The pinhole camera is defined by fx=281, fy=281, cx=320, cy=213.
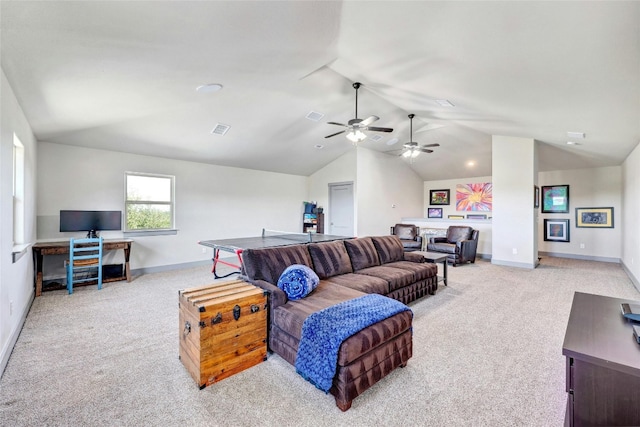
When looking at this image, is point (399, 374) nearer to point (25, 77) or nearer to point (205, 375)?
point (205, 375)

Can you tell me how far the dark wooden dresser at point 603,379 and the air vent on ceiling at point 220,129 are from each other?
5.31 meters

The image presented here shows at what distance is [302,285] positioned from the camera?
103 inches

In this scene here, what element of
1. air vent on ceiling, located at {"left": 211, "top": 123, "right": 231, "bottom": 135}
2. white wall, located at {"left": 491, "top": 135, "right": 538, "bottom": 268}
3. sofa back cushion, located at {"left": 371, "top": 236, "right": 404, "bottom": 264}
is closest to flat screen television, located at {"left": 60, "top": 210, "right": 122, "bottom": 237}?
air vent on ceiling, located at {"left": 211, "top": 123, "right": 231, "bottom": 135}

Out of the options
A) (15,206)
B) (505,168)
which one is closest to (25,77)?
(15,206)

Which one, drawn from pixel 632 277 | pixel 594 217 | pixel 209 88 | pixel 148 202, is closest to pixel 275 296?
pixel 209 88

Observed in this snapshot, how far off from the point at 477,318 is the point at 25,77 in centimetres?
515

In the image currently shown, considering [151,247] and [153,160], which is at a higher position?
[153,160]

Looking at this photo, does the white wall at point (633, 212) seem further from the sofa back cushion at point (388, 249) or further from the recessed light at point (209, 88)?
the recessed light at point (209, 88)

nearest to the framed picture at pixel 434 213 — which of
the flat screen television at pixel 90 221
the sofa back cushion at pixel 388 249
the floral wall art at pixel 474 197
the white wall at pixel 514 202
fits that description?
the floral wall art at pixel 474 197

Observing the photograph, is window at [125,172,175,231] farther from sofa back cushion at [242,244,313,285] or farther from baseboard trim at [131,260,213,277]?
sofa back cushion at [242,244,313,285]

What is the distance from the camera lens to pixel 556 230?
768 centimetres

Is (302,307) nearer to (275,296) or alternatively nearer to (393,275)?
(275,296)

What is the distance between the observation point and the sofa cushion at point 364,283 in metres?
3.11

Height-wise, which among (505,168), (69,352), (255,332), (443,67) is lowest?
(69,352)
